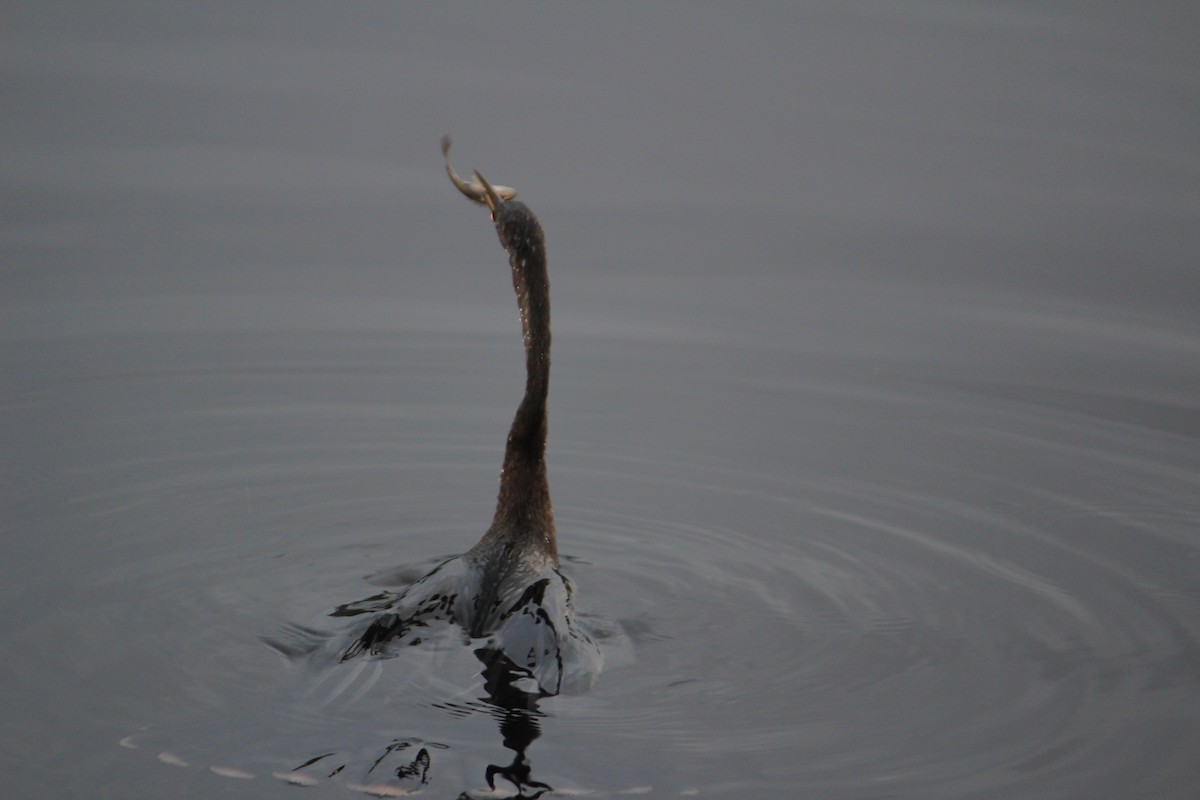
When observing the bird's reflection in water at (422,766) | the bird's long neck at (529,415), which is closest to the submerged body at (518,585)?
the bird's long neck at (529,415)

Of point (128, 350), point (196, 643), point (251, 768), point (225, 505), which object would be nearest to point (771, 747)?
point (251, 768)

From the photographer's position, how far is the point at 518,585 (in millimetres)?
5480

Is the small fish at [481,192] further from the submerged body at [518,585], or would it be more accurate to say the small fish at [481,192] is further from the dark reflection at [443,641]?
the dark reflection at [443,641]

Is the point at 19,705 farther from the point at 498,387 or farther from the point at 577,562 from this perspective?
the point at 498,387

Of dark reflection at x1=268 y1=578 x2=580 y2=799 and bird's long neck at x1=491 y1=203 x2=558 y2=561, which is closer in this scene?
dark reflection at x1=268 y1=578 x2=580 y2=799

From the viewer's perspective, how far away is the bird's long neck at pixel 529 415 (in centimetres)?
579

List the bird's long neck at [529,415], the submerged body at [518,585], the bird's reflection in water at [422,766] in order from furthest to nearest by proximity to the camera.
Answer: the bird's long neck at [529,415]
the submerged body at [518,585]
the bird's reflection in water at [422,766]

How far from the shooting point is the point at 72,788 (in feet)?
14.2

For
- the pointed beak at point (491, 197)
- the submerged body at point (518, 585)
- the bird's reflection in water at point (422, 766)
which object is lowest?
the bird's reflection in water at point (422, 766)

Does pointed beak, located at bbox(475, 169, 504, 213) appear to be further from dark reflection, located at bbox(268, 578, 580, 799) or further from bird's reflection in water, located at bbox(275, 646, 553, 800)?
bird's reflection in water, located at bbox(275, 646, 553, 800)

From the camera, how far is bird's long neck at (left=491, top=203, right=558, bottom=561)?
579 centimetres

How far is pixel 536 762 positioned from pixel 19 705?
5.10ft

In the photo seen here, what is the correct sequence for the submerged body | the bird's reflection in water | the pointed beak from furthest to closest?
the pointed beak
the submerged body
the bird's reflection in water

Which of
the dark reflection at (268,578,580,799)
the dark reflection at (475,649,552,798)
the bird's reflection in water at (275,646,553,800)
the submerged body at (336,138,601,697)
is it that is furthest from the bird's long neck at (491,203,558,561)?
the bird's reflection in water at (275,646,553,800)
